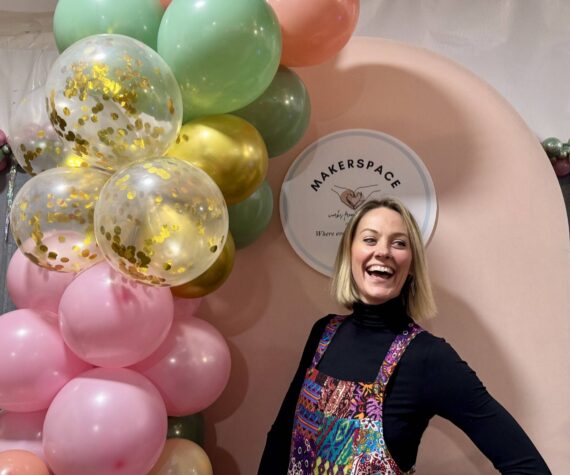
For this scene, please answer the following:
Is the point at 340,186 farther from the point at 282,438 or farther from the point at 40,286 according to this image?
the point at 40,286

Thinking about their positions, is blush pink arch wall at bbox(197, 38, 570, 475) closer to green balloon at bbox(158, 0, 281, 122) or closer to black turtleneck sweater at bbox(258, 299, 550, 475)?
black turtleneck sweater at bbox(258, 299, 550, 475)

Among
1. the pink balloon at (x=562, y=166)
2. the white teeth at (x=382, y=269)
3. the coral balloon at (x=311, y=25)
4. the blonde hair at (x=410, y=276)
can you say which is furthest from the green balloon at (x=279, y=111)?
the pink balloon at (x=562, y=166)

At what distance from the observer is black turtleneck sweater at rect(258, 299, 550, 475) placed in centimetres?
123

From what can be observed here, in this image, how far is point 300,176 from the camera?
186cm

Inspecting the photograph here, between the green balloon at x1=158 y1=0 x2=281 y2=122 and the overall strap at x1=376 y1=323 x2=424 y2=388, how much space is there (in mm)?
692

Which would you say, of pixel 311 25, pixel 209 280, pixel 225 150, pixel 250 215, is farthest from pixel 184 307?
pixel 311 25

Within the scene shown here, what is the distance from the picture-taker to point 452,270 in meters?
1.80

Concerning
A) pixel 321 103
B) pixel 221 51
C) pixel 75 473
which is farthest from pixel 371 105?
pixel 75 473

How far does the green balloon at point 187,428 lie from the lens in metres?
1.53

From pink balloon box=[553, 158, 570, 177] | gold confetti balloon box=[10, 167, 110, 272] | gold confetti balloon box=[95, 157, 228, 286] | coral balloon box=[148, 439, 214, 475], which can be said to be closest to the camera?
gold confetti balloon box=[95, 157, 228, 286]

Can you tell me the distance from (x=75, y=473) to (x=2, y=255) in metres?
1.28

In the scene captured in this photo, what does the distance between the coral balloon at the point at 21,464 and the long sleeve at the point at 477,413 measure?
86 cm

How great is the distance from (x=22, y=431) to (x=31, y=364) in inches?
6.9

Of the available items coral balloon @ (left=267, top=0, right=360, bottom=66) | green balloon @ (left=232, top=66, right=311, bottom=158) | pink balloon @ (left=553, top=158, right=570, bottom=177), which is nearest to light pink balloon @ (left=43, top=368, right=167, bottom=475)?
green balloon @ (left=232, top=66, right=311, bottom=158)
